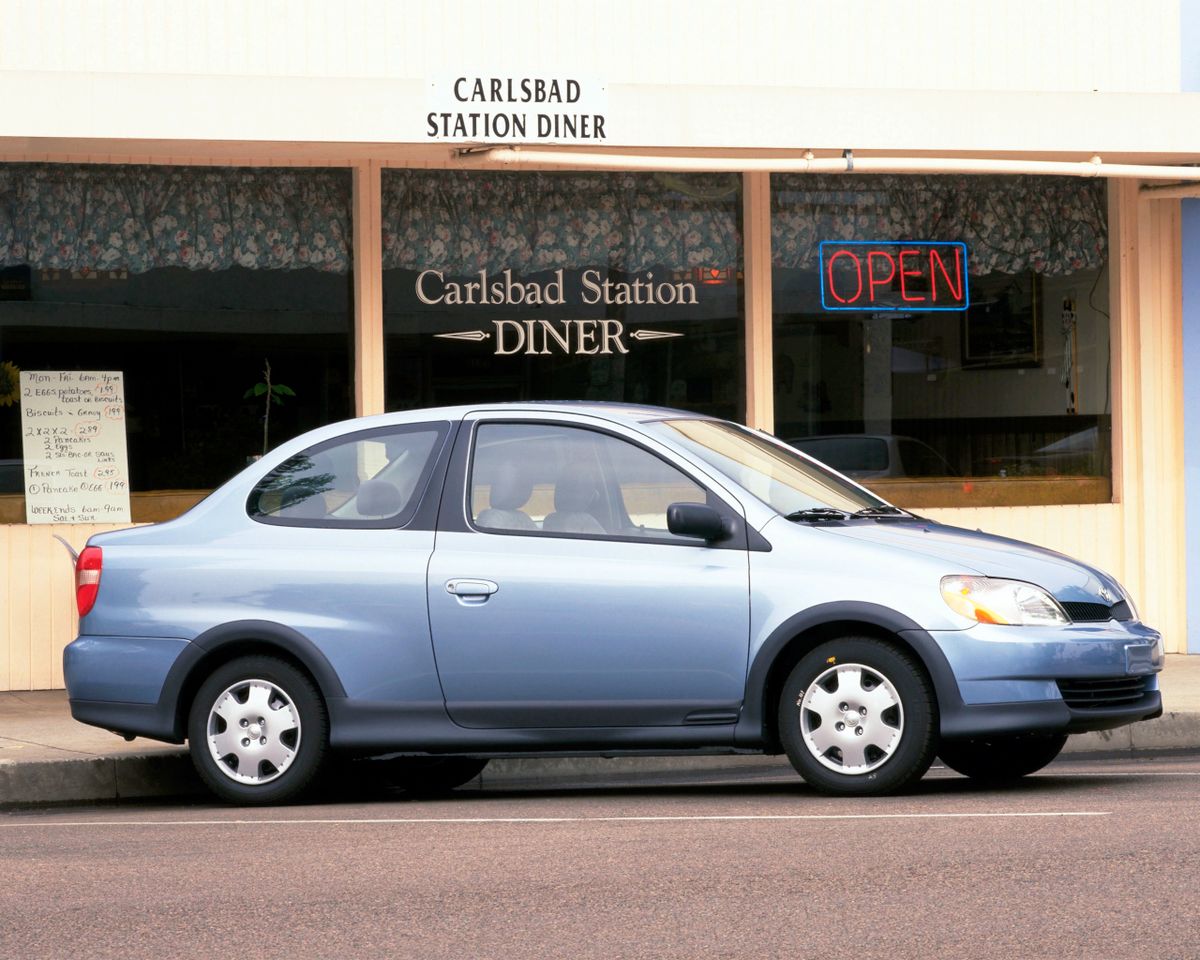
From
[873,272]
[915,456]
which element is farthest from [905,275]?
[915,456]

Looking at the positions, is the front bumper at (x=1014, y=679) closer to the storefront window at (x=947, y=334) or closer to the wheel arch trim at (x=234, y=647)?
the wheel arch trim at (x=234, y=647)

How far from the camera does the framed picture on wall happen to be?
44.9ft

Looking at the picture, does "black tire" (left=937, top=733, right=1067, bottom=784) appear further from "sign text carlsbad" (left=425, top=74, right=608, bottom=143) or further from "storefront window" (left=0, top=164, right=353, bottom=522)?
"storefront window" (left=0, top=164, right=353, bottom=522)

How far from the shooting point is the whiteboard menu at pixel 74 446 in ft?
40.5

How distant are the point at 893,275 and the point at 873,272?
14cm

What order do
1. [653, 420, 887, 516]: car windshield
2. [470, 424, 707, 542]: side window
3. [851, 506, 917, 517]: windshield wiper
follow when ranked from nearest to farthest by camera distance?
[470, 424, 707, 542]: side window < [653, 420, 887, 516]: car windshield < [851, 506, 917, 517]: windshield wiper

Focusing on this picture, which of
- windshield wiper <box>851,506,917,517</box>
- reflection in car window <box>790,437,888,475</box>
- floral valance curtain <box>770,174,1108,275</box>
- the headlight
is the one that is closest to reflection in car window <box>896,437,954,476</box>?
reflection in car window <box>790,437,888,475</box>

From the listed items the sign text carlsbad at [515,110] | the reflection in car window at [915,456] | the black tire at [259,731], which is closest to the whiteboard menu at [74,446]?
the sign text carlsbad at [515,110]

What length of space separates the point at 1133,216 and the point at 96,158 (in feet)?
22.6

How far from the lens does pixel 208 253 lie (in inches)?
497

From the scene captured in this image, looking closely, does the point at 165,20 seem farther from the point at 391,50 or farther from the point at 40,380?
the point at 40,380

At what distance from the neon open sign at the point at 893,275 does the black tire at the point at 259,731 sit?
243 inches

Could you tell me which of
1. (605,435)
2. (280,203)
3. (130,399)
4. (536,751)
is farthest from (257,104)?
(536,751)

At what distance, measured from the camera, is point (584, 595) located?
26.5 feet
